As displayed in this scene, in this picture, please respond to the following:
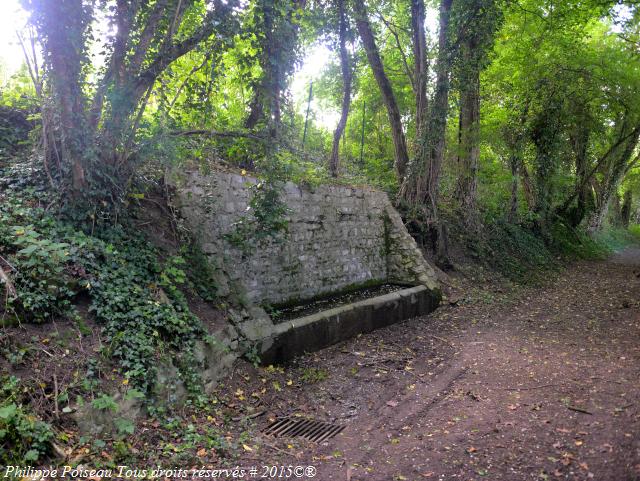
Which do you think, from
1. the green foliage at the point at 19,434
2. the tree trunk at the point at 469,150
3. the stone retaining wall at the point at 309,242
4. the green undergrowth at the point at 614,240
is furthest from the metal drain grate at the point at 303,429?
the green undergrowth at the point at 614,240

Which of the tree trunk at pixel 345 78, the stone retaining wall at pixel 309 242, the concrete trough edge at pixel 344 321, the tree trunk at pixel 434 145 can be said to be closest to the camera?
the concrete trough edge at pixel 344 321

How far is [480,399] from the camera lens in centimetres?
450

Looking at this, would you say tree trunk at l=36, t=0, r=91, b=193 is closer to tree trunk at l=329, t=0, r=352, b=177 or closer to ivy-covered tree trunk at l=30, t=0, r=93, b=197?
ivy-covered tree trunk at l=30, t=0, r=93, b=197

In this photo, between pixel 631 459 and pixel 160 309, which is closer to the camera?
pixel 631 459

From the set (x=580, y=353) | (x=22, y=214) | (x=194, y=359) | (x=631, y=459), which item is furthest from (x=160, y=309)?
(x=580, y=353)

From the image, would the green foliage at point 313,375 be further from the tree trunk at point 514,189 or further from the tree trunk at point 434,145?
the tree trunk at point 514,189

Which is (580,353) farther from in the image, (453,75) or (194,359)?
(453,75)

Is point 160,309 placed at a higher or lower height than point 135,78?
lower

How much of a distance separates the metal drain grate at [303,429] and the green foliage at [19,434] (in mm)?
1859

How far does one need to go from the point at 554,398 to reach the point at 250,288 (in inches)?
158

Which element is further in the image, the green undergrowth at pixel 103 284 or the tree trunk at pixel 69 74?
the tree trunk at pixel 69 74

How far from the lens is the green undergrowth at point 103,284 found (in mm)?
3387

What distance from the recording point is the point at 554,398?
14.0ft

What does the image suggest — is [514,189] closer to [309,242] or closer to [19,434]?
[309,242]
